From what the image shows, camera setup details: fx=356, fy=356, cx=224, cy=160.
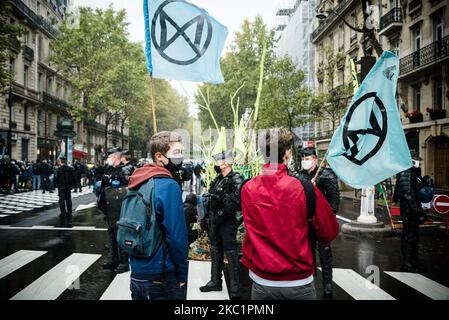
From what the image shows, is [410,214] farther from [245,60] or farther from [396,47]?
[245,60]

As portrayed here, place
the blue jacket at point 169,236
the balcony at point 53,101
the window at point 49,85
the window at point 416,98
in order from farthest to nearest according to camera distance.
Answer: the window at point 49,85, the balcony at point 53,101, the window at point 416,98, the blue jacket at point 169,236

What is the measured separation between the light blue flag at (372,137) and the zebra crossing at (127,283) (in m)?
1.68

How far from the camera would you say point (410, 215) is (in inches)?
225

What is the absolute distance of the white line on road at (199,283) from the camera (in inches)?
175

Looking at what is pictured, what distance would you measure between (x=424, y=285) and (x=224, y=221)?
3005mm

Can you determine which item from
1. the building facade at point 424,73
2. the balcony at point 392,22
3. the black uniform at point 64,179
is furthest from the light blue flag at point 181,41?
the balcony at point 392,22

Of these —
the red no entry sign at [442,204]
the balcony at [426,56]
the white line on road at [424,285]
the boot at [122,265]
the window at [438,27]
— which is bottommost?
the white line on road at [424,285]

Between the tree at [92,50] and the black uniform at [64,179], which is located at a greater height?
the tree at [92,50]

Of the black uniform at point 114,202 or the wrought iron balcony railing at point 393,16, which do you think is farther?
the wrought iron balcony railing at point 393,16

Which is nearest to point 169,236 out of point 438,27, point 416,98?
point 438,27

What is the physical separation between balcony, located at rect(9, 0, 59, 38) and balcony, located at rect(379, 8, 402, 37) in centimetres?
2749

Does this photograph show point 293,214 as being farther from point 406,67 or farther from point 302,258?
point 406,67

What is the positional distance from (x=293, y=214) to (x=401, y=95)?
78.6 feet

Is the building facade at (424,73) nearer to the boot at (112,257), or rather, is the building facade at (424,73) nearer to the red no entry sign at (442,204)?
the red no entry sign at (442,204)
